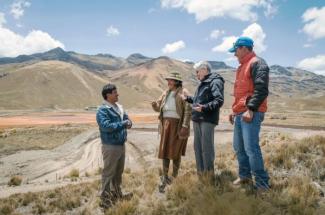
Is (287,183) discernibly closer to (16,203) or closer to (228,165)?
(228,165)

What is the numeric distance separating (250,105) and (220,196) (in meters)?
1.34

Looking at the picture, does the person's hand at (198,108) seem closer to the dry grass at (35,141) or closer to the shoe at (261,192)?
the shoe at (261,192)

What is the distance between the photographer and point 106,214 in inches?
242

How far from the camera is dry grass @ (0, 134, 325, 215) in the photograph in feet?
17.7

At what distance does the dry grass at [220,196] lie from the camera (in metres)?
5.40

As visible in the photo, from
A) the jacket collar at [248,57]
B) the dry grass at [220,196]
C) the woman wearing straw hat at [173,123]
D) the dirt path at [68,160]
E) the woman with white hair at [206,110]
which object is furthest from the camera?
the dirt path at [68,160]

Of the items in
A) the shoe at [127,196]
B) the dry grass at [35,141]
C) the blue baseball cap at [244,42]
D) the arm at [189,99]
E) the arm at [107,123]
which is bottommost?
the dry grass at [35,141]

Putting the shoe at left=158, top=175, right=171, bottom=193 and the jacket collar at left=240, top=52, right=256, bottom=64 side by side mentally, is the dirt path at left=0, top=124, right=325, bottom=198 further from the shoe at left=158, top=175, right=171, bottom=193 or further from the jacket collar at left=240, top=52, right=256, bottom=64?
the jacket collar at left=240, top=52, right=256, bottom=64

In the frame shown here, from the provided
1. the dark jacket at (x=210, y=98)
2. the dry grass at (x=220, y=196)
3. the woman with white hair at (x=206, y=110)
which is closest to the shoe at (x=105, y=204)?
the dry grass at (x=220, y=196)

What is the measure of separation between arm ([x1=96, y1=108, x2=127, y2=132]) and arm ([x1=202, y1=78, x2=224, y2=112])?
1.35 meters

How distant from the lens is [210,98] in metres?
6.82

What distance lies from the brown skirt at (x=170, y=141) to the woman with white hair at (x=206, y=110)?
34 centimetres

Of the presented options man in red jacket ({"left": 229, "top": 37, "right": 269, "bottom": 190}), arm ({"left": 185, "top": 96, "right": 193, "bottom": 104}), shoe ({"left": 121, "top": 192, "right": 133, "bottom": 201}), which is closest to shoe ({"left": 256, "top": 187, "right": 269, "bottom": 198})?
man in red jacket ({"left": 229, "top": 37, "right": 269, "bottom": 190})

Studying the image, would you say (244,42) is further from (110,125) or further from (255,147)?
(110,125)
